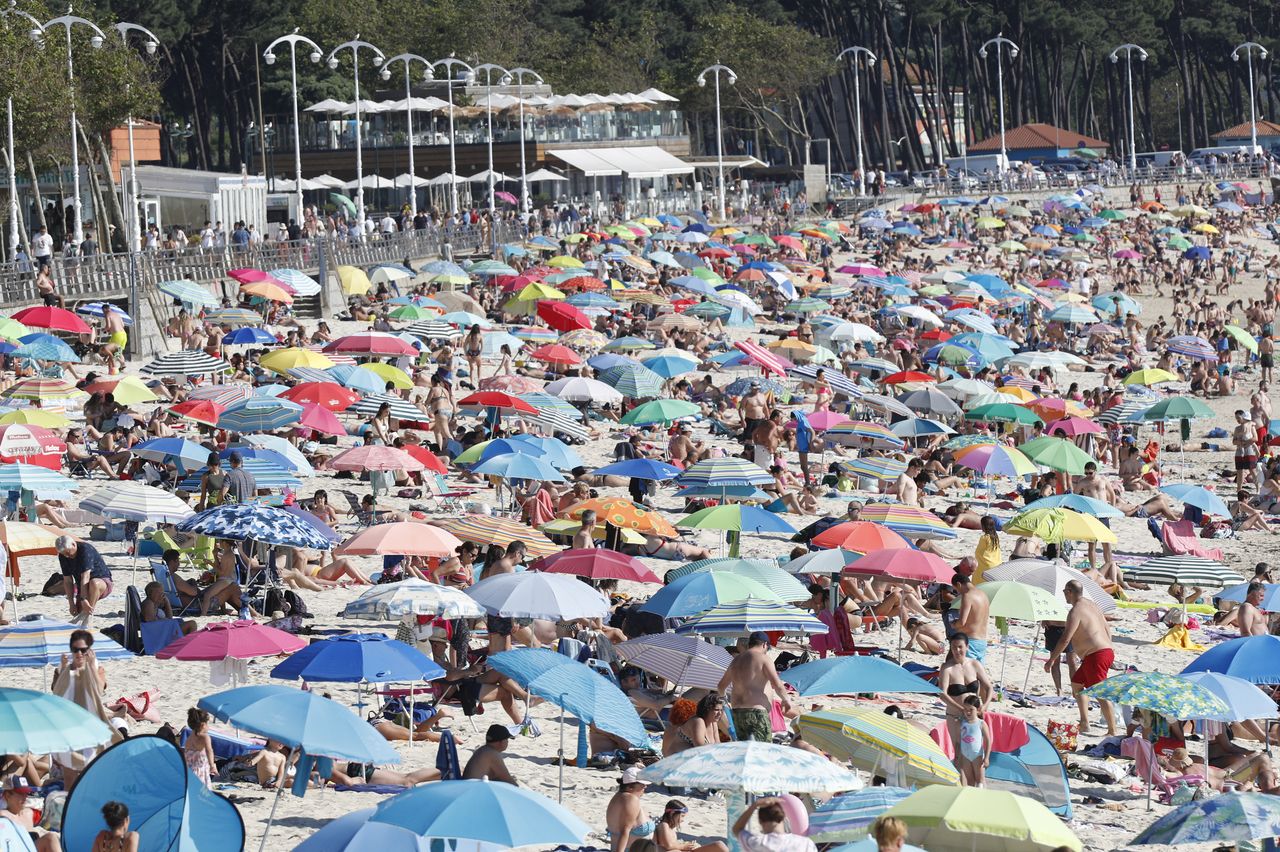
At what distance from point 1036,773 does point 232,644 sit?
15.2 ft

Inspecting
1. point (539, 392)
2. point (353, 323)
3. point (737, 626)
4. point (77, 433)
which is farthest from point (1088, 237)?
point (737, 626)

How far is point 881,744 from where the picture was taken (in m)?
10.3

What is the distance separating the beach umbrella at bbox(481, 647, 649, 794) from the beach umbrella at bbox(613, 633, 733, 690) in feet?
3.28

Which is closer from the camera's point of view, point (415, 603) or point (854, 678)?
point (854, 678)

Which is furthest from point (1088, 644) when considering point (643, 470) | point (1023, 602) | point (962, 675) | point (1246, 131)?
point (1246, 131)

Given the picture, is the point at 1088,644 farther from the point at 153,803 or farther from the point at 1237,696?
the point at 153,803

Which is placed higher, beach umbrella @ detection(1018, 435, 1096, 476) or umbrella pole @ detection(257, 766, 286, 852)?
beach umbrella @ detection(1018, 435, 1096, 476)

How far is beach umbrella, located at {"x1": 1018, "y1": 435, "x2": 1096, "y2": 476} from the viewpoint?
20891 millimetres

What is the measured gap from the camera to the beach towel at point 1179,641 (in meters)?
16.4

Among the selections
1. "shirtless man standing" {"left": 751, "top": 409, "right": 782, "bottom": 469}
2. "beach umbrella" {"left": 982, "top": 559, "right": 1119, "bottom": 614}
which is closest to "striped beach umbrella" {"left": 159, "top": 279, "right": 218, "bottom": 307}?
"shirtless man standing" {"left": 751, "top": 409, "right": 782, "bottom": 469}

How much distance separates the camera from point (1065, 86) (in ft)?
318

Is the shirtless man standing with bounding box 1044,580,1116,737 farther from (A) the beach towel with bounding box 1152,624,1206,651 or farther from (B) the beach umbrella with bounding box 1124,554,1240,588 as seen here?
(B) the beach umbrella with bounding box 1124,554,1240,588

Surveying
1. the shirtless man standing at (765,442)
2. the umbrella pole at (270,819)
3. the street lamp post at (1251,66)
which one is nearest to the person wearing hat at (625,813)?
the umbrella pole at (270,819)

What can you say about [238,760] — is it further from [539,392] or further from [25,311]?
[25,311]
